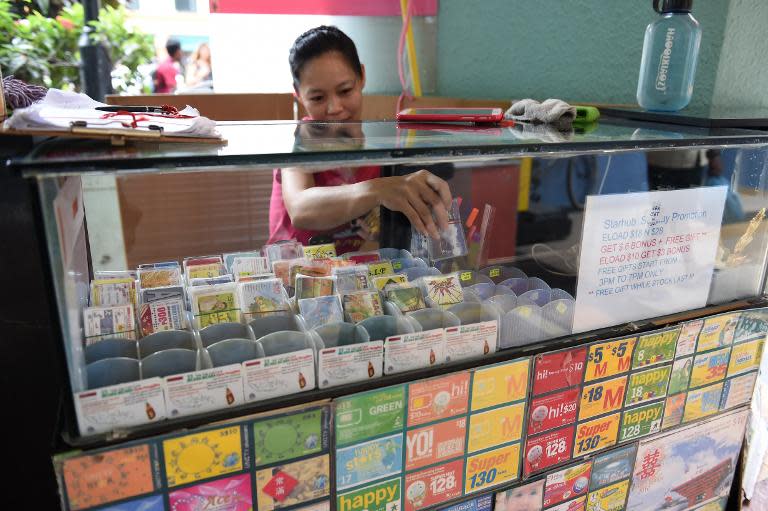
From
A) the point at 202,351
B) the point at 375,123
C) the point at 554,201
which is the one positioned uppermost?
the point at 375,123

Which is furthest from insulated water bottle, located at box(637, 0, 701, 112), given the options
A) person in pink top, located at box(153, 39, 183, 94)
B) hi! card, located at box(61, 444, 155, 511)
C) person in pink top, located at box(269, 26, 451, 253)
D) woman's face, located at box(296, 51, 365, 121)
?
person in pink top, located at box(153, 39, 183, 94)

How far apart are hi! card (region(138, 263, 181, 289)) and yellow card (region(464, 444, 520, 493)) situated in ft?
1.97

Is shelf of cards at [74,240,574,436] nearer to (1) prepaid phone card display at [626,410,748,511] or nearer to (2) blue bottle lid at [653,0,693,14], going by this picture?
(1) prepaid phone card display at [626,410,748,511]

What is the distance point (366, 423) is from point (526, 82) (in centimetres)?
170

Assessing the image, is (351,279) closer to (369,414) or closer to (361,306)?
(361,306)

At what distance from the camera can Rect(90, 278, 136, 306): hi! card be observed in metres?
0.87

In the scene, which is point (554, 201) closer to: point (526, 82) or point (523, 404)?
point (526, 82)

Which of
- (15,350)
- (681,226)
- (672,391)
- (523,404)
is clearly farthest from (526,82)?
(15,350)

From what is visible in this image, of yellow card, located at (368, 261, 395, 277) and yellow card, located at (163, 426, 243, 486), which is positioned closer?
yellow card, located at (163, 426, 243, 486)

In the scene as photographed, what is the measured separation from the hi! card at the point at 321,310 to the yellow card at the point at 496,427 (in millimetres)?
283

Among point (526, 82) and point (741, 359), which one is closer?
point (741, 359)

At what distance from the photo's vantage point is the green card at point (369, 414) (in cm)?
80

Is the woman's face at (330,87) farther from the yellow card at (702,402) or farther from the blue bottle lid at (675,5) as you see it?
the yellow card at (702,402)

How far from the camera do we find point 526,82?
6.98 ft
